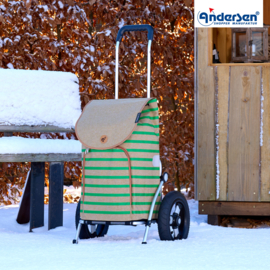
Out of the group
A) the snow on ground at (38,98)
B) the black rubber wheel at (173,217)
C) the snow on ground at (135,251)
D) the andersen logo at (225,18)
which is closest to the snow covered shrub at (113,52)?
the andersen logo at (225,18)

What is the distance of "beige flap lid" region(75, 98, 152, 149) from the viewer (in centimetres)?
286

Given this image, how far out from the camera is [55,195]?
11.9 ft

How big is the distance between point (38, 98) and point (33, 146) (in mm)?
485

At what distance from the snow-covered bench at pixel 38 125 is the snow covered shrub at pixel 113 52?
5.09 ft

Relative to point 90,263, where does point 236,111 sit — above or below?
above

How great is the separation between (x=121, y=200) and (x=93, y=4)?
136 inches

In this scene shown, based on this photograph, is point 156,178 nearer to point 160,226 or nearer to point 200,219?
point 160,226

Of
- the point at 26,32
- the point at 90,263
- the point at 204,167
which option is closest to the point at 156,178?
the point at 90,263

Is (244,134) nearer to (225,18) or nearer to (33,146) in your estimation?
(225,18)

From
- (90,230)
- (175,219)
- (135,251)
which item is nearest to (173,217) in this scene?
(175,219)

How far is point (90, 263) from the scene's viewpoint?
7.79 feet

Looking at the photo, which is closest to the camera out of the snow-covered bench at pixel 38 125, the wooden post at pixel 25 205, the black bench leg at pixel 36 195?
the snow-covered bench at pixel 38 125

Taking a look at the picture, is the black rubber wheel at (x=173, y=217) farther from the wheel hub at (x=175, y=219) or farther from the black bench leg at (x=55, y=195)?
the black bench leg at (x=55, y=195)

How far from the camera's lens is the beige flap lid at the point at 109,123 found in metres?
2.86
